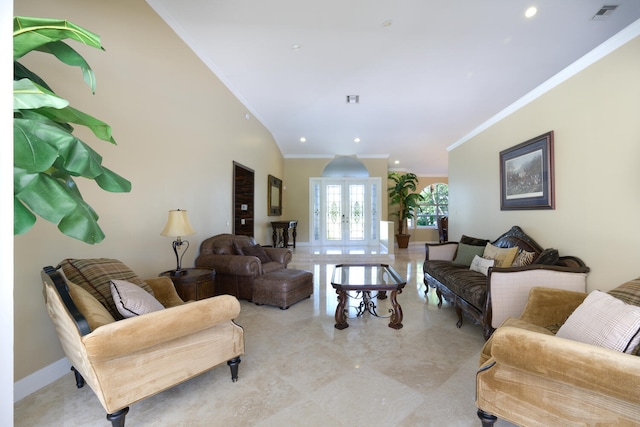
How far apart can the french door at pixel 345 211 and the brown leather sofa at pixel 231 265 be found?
4392 millimetres

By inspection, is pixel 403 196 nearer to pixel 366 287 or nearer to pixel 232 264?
pixel 366 287

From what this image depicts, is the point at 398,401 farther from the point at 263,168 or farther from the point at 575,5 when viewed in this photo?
the point at 263,168

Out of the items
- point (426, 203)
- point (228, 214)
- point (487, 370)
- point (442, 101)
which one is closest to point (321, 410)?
point (487, 370)

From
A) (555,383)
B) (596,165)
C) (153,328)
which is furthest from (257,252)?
(596,165)

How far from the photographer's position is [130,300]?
1.74 metres

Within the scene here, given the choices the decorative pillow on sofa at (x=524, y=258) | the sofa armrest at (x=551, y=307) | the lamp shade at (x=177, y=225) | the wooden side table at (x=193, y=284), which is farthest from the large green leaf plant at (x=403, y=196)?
the lamp shade at (x=177, y=225)

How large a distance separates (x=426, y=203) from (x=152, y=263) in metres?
9.61

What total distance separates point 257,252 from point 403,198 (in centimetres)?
646

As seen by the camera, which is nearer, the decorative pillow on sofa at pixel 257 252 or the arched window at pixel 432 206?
the decorative pillow on sofa at pixel 257 252

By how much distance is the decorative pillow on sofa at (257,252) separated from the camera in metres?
4.17

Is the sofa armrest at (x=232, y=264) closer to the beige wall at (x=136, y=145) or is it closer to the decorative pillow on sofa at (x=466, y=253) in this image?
the beige wall at (x=136, y=145)

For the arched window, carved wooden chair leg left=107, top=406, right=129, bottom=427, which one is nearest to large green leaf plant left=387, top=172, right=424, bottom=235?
the arched window

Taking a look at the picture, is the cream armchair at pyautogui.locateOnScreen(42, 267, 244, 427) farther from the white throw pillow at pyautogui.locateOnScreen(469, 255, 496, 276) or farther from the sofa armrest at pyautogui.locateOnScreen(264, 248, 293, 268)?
the white throw pillow at pyautogui.locateOnScreen(469, 255, 496, 276)

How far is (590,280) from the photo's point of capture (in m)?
2.52
